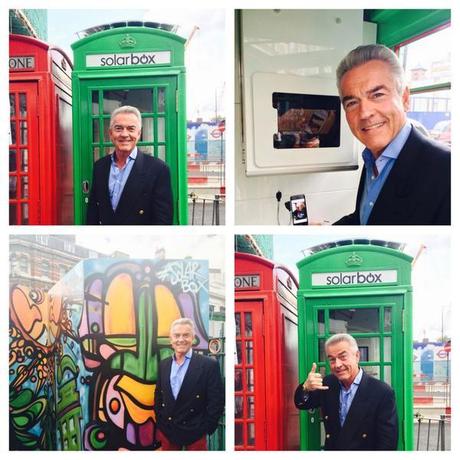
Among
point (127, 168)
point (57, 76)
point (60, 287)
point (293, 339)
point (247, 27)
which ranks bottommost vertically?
point (293, 339)

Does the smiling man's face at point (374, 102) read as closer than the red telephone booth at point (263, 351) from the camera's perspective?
Yes

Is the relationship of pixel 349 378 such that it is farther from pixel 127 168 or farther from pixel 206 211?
pixel 127 168

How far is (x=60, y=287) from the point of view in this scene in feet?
10.1

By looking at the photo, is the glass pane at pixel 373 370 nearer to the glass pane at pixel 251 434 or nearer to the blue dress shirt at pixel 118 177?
the glass pane at pixel 251 434

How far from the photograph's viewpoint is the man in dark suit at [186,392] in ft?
10.0

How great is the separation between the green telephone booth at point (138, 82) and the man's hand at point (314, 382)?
1.01 meters

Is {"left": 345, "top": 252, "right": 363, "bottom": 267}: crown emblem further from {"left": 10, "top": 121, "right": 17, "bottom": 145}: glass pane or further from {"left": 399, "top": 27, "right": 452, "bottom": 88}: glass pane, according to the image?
{"left": 10, "top": 121, "right": 17, "bottom": 145}: glass pane

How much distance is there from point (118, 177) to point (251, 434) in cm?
126

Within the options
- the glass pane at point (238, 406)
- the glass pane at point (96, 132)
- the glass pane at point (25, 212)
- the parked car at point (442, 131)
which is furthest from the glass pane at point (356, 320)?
the glass pane at point (25, 212)

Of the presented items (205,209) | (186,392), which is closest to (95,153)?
(205,209)

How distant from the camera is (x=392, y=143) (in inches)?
115

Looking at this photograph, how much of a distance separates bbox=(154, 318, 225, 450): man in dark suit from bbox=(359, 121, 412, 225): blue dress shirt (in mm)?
899
